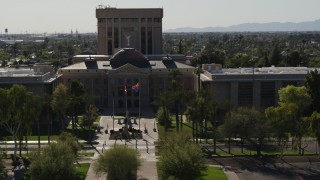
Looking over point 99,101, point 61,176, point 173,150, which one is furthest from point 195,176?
point 99,101

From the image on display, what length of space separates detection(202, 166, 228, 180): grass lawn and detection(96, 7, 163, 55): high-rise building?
95466 mm

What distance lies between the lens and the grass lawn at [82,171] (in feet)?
224

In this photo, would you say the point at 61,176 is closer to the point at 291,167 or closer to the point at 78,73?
the point at 291,167

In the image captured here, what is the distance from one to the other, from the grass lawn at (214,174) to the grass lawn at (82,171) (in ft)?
50.5

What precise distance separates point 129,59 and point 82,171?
67.5 meters

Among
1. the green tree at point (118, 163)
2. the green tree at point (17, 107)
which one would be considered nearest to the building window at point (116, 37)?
the green tree at point (17, 107)

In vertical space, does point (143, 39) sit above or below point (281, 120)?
above

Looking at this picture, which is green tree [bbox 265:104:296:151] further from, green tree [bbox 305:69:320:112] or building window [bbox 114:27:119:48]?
building window [bbox 114:27:119:48]

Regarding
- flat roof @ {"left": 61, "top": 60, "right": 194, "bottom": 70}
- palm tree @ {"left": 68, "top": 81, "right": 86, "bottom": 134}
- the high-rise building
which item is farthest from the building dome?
palm tree @ {"left": 68, "top": 81, "right": 86, "bottom": 134}

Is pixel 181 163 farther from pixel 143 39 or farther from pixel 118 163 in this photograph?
pixel 143 39

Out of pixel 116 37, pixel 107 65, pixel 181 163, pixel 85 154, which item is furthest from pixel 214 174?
pixel 116 37

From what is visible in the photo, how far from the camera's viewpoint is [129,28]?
165500mm

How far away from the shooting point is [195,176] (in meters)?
59.8

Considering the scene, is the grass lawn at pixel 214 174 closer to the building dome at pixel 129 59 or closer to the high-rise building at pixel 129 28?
the building dome at pixel 129 59
